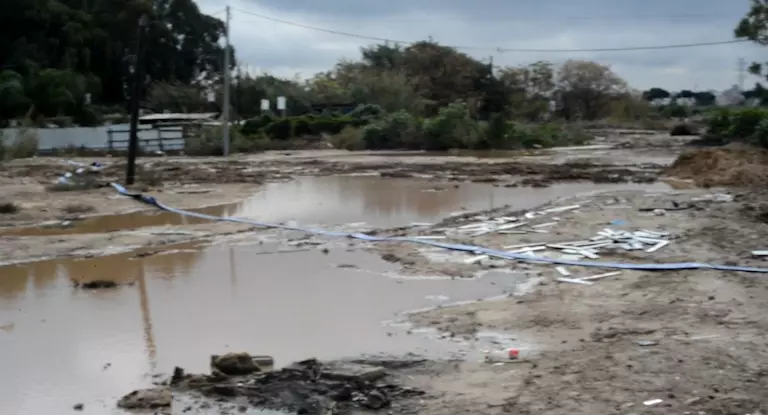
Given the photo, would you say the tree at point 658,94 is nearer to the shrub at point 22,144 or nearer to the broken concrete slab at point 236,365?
the shrub at point 22,144

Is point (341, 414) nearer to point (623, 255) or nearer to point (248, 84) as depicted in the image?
point (623, 255)

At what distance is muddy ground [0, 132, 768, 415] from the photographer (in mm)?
6246

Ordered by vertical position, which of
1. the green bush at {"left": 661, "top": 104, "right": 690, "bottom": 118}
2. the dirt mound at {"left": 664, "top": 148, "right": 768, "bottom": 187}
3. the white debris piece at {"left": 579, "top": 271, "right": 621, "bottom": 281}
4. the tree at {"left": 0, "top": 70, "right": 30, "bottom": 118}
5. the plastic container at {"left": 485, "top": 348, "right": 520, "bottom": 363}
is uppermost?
the tree at {"left": 0, "top": 70, "right": 30, "bottom": 118}

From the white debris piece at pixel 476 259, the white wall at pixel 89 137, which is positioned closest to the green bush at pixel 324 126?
the white wall at pixel 89 137

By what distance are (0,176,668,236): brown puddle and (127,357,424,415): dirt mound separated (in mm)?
10292

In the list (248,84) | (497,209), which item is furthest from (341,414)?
(248,84)

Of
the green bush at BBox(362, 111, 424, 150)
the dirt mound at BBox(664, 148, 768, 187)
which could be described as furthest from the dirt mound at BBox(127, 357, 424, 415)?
the green bush at BBox(362, 111, 424, 150)

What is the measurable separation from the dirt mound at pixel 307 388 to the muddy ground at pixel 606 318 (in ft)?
0.23

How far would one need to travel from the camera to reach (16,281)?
12.4 m

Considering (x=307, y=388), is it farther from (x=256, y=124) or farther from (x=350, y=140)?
(x=256, y=124)

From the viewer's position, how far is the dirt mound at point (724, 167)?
24.3 meters

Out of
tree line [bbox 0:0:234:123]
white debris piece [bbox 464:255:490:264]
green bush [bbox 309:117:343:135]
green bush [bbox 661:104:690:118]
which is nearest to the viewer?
white debris piece [bbox 464:255:490:264]

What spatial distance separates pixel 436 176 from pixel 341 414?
23.6 m

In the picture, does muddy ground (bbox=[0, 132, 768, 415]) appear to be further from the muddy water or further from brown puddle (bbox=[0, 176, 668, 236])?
brown puddle (bbox=[0, 176, 668, 236])
